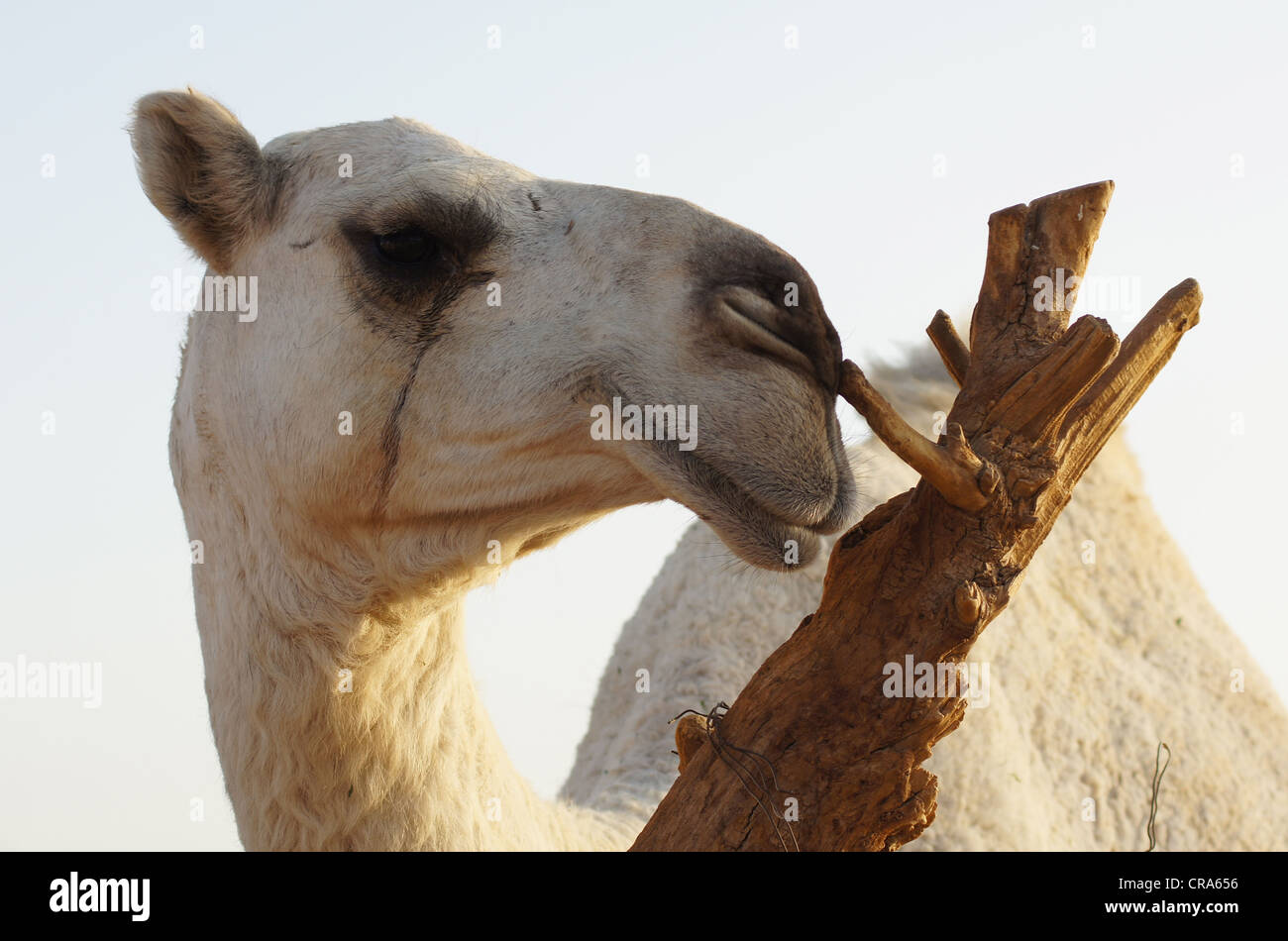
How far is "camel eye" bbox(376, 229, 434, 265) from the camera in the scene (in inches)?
115

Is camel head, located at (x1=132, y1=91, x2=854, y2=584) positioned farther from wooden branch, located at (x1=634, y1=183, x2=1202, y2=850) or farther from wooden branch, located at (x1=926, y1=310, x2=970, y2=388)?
wooden branch, located at (x1=926, y1=310, x2=970, y2=388)

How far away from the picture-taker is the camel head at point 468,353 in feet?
8.21

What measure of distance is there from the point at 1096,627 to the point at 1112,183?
3018 mm

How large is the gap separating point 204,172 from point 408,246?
0.62m

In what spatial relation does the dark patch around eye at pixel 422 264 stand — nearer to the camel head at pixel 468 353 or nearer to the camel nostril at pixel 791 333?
the camel head at pixel 468 353

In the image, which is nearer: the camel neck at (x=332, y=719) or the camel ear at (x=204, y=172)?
the camel neck at (x=332, y=719)

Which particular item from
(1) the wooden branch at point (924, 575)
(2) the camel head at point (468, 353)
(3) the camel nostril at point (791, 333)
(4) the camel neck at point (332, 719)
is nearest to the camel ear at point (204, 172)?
(2) the camel head at point (468, 353)

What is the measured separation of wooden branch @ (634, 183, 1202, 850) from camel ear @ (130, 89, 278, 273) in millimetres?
1512

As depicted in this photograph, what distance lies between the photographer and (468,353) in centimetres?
285

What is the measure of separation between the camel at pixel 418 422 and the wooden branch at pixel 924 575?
0.17 meters

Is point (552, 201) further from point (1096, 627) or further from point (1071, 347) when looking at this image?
point (1096, 627)

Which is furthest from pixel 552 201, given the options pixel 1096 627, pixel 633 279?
pixel 1096 627

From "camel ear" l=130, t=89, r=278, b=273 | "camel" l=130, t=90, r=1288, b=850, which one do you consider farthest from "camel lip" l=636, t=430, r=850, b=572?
"camel ear" l=130, t=89, r=278, b=273

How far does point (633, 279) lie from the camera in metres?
2.73
